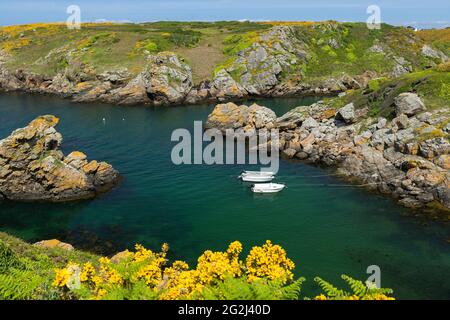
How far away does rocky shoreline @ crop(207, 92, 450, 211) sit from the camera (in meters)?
52.4

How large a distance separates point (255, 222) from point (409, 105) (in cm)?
3531

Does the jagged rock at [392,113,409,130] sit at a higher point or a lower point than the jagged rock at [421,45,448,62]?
lower

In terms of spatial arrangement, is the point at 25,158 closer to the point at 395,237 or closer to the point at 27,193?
the point at 27,193

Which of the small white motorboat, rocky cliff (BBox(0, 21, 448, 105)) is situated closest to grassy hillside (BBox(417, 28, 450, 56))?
rocky cliff (BBox(0, 21, 448, 105))

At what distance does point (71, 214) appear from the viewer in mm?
51812

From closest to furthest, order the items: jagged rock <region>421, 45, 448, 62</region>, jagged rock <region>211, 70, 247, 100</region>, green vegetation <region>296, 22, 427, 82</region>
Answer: jagged rock <region>211, 70, 247, 100</region>, green vegetation <region>296, 22, 427, 82</region>, jagged rock <region>421, 45, 448, 62</region>

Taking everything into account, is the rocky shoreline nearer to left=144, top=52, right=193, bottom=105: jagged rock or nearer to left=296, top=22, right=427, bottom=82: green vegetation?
left=144, top=52, right=193, bottom=105: jagged rock

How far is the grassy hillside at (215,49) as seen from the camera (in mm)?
136625

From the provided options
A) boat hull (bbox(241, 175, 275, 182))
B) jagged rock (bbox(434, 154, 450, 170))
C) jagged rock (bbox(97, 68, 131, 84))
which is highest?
jagged rock (bbox(97, 68, 131, 84))

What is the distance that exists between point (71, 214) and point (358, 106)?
56.8 m

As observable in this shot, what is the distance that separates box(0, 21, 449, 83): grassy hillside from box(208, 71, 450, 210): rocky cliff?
51931 mm
